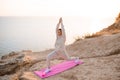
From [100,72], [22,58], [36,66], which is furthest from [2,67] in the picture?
[100,72]

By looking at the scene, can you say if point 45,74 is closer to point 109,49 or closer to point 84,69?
point 84,69

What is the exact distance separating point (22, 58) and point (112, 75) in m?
7.46

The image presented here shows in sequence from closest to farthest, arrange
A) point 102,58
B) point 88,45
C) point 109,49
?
point 102,58 → point 109,49 → point 88,45

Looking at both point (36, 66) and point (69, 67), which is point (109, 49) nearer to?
point (69, 67)

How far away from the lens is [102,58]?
15703 millimetres

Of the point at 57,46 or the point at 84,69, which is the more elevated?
the point at 57,46

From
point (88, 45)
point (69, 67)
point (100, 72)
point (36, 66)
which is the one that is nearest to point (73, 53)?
point (88, 45)

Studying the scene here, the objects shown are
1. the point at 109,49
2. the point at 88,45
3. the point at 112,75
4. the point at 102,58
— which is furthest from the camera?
the point at 88,45

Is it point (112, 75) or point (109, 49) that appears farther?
point (109, 49)

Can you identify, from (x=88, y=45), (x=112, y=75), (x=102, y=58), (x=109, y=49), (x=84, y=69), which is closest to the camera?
(x=112, y=75)

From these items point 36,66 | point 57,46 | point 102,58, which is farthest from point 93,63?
point 36,66

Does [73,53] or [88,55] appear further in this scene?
[73,53]

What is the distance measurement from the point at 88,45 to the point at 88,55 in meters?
1.68

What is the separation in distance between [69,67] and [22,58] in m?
4.97
